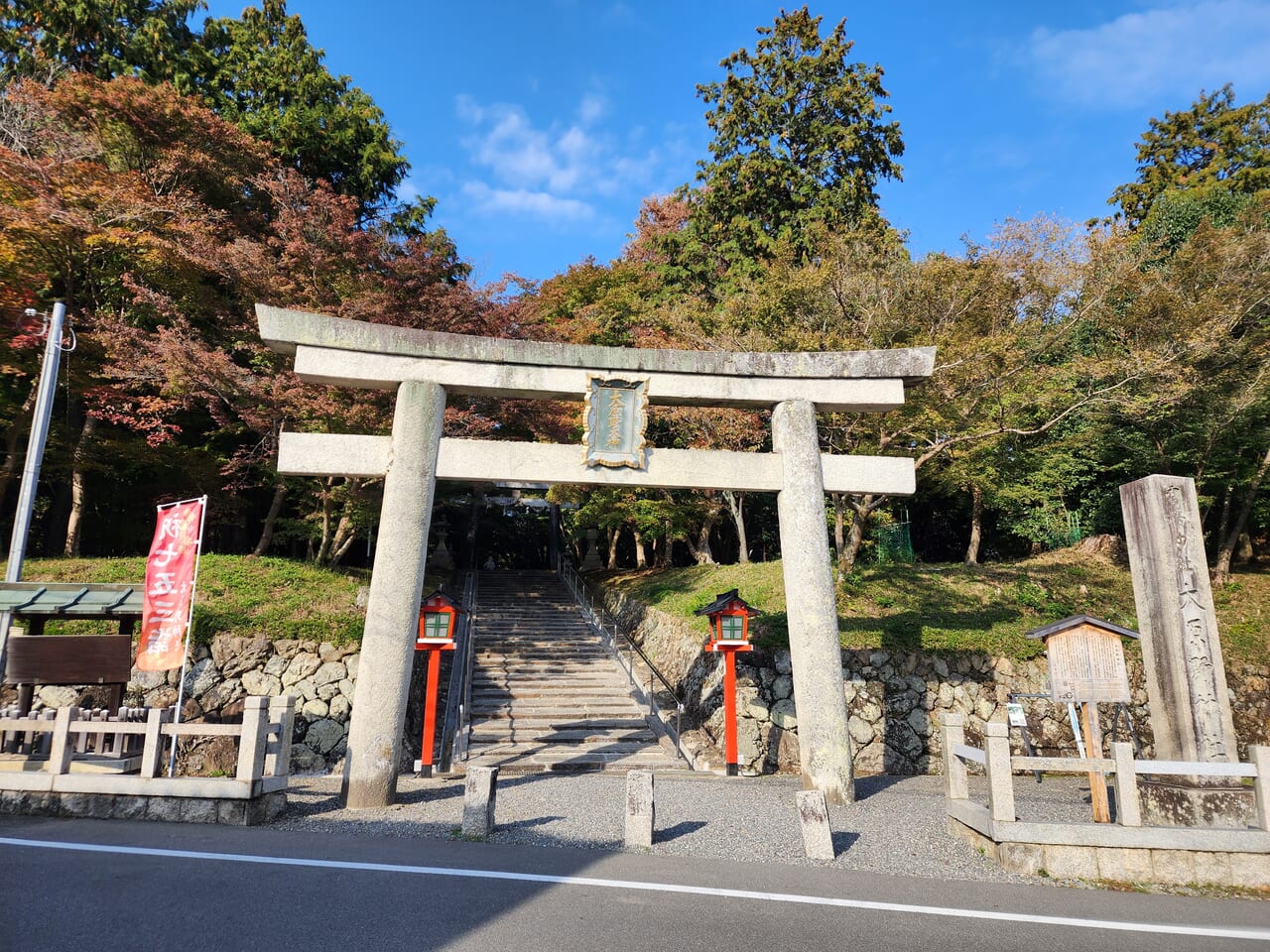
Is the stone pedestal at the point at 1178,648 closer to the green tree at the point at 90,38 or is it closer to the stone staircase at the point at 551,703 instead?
the stone staircase at the point at 551,703

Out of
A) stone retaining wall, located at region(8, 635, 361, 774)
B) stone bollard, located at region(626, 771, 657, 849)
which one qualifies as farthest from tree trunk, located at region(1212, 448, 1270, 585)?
stone retaining wall, located at region(8, 635, 361, 774)

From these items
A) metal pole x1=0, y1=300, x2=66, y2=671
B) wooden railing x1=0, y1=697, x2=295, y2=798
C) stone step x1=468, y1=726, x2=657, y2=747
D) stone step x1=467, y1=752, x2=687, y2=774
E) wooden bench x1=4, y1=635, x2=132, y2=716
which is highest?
metal pole x1=0, y1=300, x2=66, y2=671

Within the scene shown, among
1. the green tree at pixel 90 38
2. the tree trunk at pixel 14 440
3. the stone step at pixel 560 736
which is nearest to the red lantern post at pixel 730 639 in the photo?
the stone step at pixel 560 736

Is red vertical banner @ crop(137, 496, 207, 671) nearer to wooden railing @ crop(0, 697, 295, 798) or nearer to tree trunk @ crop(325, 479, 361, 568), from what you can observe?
wooden railing @ crop(0, 697, 295, 798)

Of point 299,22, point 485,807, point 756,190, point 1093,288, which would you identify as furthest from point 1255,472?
point 299,22

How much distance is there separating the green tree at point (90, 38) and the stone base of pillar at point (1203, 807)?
83.7 feet

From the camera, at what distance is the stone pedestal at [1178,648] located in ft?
21.6

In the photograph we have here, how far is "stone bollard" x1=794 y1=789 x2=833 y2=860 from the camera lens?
6254mm

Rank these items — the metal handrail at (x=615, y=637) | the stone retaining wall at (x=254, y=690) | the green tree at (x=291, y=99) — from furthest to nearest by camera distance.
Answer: the green tree at (x=291, y=99)
the metal handrail at (x=615, y=637)
the stone retaining wall at (x=254, y=690)

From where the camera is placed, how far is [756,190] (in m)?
21.2

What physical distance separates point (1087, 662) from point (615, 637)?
10807 mm

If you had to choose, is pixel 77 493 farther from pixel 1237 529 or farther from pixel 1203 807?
pixel 1237 529

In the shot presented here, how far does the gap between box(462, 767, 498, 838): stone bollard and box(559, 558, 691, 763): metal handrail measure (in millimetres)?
5550

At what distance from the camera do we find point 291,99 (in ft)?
65.9
